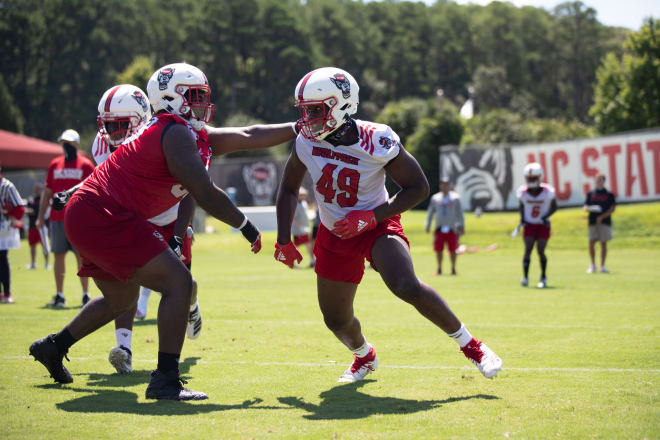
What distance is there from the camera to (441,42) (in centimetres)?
11338

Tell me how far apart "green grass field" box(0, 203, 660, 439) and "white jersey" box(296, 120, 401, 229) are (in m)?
1.49

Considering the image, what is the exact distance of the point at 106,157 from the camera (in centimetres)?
781

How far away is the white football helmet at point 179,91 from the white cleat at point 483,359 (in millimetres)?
2806

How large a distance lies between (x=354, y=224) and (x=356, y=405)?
134 centimetres

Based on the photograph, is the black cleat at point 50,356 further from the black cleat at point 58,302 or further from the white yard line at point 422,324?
the black cleat at point 58,302

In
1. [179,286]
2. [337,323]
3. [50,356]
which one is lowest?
[50,356]

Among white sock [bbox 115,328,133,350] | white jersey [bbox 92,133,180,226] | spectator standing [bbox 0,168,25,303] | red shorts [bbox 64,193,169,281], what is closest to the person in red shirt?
spectator standing [bbox 0,168,25,303]

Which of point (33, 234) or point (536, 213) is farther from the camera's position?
point (33, 234)

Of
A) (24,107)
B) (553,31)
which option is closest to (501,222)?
(24,107)

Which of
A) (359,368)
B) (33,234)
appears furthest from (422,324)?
(33,234)

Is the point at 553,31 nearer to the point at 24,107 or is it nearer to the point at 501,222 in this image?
the point at 24,107

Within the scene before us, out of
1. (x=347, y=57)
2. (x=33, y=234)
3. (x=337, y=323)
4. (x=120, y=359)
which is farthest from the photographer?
(x=347, y=57)

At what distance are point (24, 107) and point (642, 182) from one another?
67.6 m

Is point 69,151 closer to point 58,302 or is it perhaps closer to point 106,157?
point 58,302
